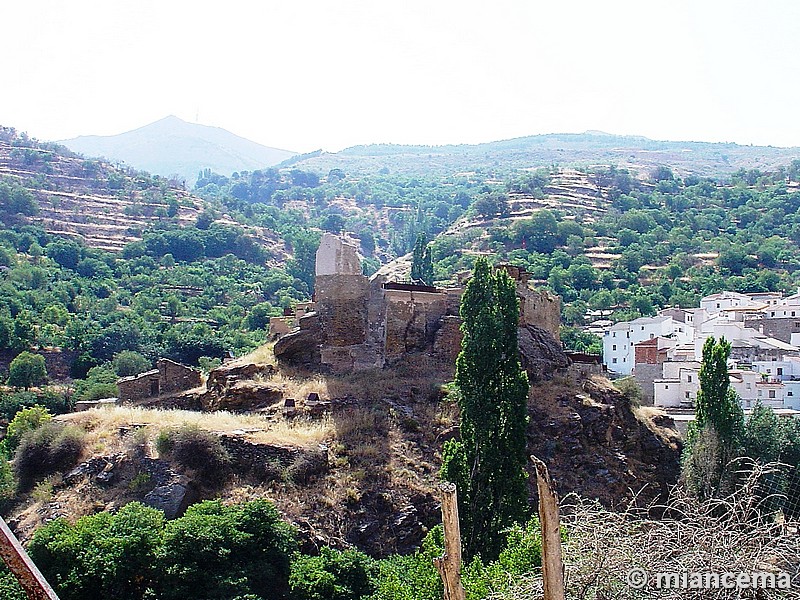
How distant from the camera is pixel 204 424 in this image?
18234 millimetres

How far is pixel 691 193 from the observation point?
298 feet

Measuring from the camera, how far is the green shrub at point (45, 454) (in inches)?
701

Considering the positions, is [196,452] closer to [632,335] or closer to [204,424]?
[204,424]

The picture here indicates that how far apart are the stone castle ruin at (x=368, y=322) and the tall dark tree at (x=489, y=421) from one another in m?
3.08

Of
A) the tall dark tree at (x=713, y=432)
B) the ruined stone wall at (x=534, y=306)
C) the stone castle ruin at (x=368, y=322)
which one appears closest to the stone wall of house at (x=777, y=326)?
the tall dark tree at (x=713, y=432)

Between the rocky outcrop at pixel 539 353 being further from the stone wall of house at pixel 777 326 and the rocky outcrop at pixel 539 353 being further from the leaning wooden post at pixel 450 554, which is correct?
the stone wall of house at pixel 777 326

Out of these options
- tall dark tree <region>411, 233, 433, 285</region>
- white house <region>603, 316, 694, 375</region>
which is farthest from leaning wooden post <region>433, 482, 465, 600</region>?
tall dark tree <region>411, 233, 433, 285</region>

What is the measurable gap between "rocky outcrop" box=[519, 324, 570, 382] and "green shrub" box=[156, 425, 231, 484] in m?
7.85

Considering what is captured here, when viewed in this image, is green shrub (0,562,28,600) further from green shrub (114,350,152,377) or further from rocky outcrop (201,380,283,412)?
green shrub (114,350,152,377)

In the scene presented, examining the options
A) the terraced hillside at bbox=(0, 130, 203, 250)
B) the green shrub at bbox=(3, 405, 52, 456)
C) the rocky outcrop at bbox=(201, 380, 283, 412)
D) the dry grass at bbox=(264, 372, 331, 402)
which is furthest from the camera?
the terraced hillside at bbox=(0, 130, 203, 250)

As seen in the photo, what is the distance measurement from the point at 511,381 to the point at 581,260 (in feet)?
160

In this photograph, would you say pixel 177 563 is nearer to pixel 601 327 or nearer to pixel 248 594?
pixel 248 594

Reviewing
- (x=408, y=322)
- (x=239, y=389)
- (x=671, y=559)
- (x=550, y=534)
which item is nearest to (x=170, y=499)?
(x=239, y=389)

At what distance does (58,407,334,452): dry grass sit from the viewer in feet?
59.4
